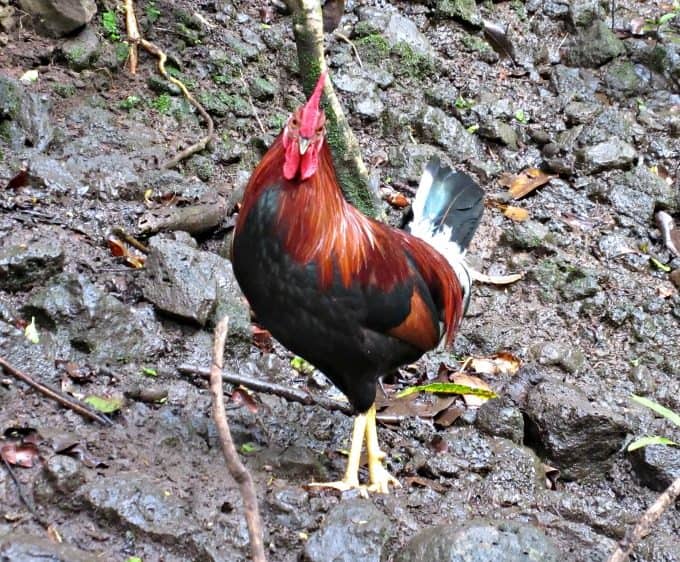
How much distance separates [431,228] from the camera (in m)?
5.29

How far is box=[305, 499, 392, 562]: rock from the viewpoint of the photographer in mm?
3494

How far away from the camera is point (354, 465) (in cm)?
439

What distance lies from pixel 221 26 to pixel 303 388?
3981 millimetres

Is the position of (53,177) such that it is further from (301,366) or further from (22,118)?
(301,366)

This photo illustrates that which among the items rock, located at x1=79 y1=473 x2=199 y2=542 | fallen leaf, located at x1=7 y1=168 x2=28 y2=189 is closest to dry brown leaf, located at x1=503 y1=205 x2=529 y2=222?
fallen leaf, located at x1=7 y1=168 x2=28 y2=189

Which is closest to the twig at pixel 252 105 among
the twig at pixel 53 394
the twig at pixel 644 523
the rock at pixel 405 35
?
the rock at pixel 405 35

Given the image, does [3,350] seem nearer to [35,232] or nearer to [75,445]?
[75,445]

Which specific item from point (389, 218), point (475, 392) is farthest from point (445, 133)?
point (475, 392)

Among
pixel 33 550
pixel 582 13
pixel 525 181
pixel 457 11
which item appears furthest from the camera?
pixel 582 13

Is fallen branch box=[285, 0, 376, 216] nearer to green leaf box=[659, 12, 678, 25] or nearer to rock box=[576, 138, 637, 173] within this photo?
rock box=[576, 138, 637, 173]

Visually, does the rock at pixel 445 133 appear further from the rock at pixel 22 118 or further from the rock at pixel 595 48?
the rock at pixel 22 118

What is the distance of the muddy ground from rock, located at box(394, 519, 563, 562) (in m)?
0.01

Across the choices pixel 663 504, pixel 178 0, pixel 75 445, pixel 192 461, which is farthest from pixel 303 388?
pixel 178 0

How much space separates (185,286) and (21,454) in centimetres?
166
